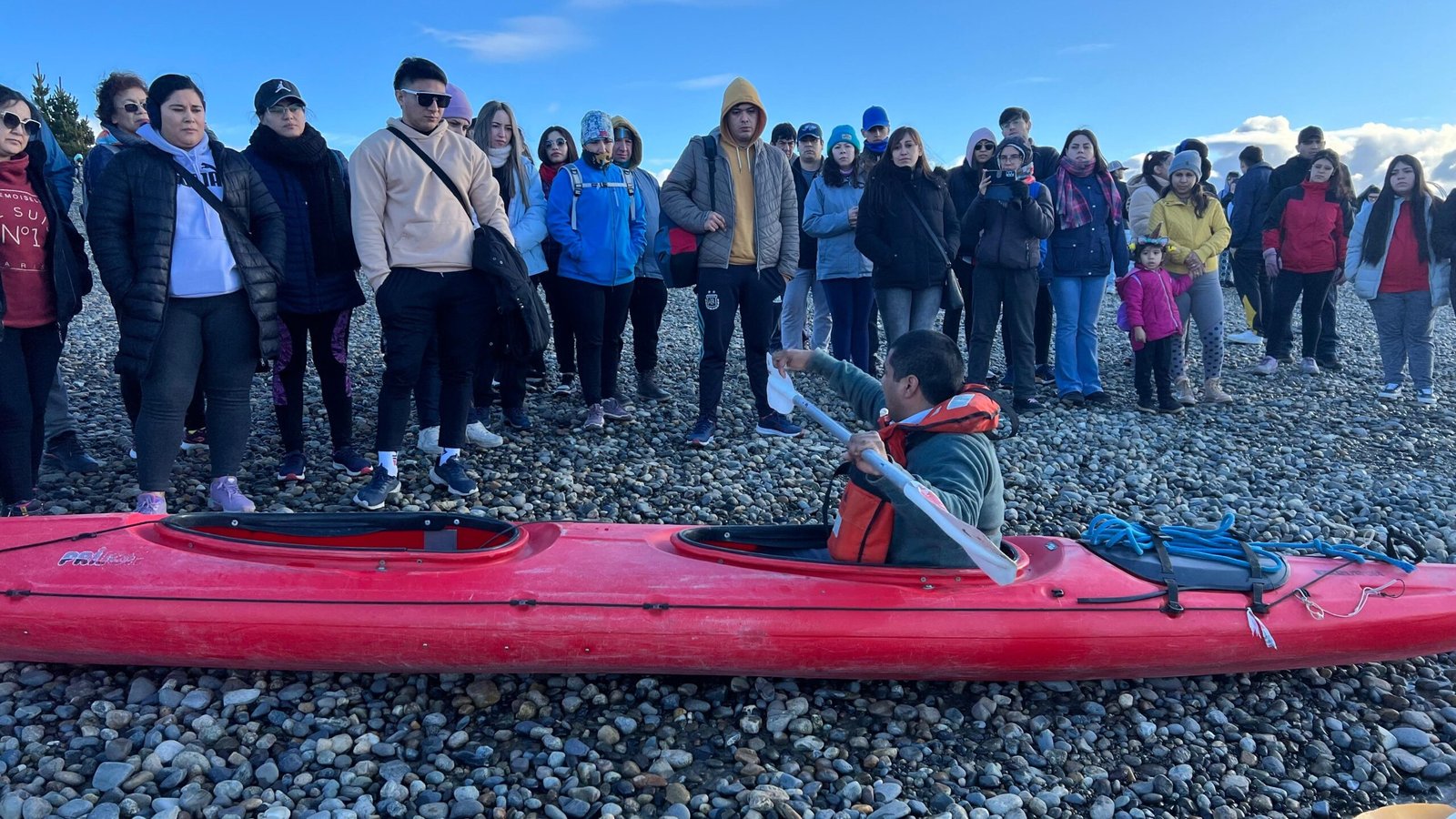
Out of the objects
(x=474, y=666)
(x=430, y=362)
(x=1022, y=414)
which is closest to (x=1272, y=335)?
(x=1022, y=414)

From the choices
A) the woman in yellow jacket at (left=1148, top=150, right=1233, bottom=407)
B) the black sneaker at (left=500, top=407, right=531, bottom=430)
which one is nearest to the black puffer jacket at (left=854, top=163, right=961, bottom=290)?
the woman in yellow jacket at (left=1148, top=150, right=1233, bottom=407)

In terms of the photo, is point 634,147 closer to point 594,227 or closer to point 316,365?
point 594,227

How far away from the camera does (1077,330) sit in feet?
24.6

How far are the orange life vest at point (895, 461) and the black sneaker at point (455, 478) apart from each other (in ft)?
7.60

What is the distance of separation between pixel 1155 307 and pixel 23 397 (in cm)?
722

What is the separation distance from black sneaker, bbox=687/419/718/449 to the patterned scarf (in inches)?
128

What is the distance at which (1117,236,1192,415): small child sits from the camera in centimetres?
705

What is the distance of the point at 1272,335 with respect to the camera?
9109 mm

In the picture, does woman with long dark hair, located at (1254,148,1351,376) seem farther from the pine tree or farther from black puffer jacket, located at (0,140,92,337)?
the pine tree

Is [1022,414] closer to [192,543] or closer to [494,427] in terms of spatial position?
[494,427]

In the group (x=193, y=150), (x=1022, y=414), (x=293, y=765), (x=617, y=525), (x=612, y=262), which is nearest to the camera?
(x=293, y=765)

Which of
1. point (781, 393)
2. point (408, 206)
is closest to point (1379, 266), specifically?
point (781, 393)

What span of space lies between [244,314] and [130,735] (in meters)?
2.00

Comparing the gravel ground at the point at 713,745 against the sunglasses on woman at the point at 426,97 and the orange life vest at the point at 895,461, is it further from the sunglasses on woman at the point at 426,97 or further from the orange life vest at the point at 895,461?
the sunglasses on woman at the point at 426,97
